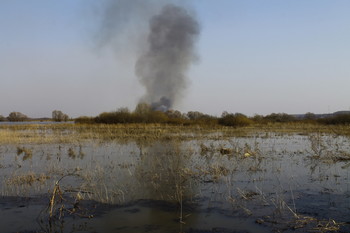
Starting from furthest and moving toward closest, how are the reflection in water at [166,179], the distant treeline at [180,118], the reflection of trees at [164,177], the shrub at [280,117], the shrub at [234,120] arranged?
1. the shrub at [280,117]
2. the distant treeline at [180,118]
3. the shrub at [234,120]
4. the reflection of trees at [164,177]
5. the reflection in water at [166,179]

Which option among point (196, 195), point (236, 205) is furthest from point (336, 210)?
point (196, 195)

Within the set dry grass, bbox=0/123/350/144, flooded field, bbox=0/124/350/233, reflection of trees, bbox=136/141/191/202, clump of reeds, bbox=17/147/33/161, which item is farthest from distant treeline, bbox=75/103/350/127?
flooded field, bbox=0/124/350/233

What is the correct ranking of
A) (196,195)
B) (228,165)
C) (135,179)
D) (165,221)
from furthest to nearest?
1. (228,165)
2. (135,179)
3. (196,195)
4. (165,221)

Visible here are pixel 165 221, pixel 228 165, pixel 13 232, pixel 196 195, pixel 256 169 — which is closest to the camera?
pixel 13 232

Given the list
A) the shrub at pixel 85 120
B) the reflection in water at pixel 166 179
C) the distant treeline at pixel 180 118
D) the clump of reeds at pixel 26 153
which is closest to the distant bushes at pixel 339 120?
the distant treeline at pixel 180 118

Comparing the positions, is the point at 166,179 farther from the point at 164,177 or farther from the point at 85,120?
the point at 85,120

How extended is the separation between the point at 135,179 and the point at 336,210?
429 centimetres

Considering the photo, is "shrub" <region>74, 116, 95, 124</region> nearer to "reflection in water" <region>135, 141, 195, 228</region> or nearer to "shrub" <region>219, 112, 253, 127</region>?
"shrub" <region>219, 112, 253, 127</region>

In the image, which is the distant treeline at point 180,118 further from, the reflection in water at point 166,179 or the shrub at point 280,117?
the reflection in water at point 166,179

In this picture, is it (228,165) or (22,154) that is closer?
(228,165)

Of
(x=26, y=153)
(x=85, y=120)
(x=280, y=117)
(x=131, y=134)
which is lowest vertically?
(x=26, y=153)

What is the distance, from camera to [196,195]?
620 centimetres

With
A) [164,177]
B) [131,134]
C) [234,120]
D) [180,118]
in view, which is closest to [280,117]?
[234,120]

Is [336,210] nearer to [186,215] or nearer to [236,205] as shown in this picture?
[236,205]
